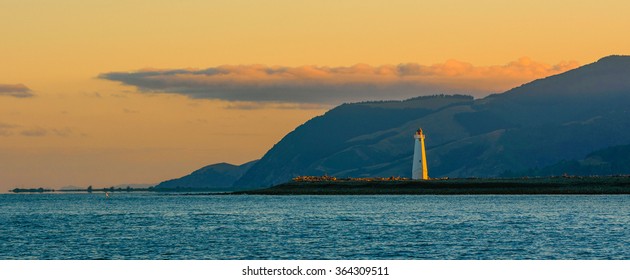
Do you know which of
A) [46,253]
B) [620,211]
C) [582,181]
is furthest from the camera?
[582,181]

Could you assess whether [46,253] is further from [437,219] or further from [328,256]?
[437,219]

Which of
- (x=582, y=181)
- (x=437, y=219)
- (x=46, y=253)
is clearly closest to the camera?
(x=46, y=253)

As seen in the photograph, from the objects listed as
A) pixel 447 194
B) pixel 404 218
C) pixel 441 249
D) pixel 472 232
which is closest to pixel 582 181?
pixel 447 194

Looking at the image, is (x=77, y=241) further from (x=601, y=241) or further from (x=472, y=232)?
(x=601, y=241)

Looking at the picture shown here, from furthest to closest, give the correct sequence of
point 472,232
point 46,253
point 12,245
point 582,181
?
point 582,181, point 472,232, point 12,245, point 46,253

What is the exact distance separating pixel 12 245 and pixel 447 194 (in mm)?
128647

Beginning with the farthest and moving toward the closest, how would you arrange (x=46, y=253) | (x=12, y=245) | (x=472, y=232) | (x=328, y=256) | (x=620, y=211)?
(x=620, y=211) → (x=472, y=232) → (x=12, y=245) → (x=46, y=253) → (x=328, y=256)

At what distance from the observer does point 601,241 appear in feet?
242

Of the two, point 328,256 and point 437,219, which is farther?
point 437,219

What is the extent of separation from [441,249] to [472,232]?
15.2m

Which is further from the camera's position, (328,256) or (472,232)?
(472,232)

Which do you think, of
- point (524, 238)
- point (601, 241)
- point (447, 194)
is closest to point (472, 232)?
point (524, 238)

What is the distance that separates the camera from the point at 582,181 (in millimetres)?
197250

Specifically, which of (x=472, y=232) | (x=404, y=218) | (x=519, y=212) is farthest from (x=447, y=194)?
(x=472, y=232)
